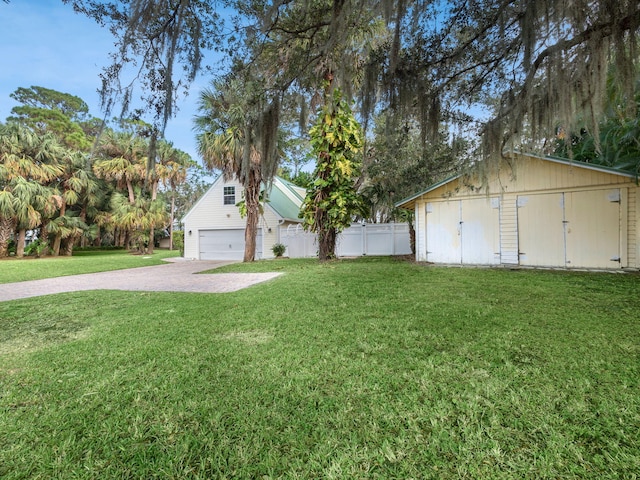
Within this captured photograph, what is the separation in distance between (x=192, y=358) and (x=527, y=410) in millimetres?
2607

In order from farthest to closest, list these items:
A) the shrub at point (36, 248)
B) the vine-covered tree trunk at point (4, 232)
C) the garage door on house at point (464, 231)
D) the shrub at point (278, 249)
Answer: the shrub at point (36, 248) < the vine-covered tree trunk at point (4, 232) < the shrub at point (278, 249) < the garage door on house at point (464, 231)

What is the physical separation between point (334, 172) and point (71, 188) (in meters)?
19.1

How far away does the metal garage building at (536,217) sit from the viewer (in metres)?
7.25

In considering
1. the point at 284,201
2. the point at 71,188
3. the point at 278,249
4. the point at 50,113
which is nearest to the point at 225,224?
the point at 284,201

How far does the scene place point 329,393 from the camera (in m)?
2.19

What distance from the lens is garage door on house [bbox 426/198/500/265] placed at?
346 inches

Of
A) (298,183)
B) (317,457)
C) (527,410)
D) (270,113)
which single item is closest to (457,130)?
(270,113)

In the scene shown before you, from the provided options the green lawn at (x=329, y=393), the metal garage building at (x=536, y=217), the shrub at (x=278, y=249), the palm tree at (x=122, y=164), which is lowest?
the green lawn at (x=329, y=393)

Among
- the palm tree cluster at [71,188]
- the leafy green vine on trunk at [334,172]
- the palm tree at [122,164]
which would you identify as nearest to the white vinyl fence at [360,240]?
the leafy green vine on trunk at [334,172]

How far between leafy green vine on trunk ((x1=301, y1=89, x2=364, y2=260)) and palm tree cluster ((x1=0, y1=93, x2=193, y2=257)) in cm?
970

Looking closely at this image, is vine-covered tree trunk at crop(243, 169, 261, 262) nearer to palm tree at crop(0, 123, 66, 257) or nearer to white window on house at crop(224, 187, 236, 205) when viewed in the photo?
white window on house at crop(224, 187, 236, 205)

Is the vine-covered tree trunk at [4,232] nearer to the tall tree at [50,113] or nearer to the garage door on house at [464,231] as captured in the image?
the tall tree at [50,113]

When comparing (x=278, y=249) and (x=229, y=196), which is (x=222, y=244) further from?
(x=278, y=249)

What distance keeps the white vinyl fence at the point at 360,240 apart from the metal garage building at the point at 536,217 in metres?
3.58
